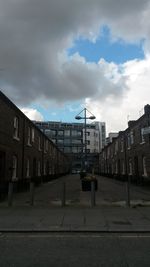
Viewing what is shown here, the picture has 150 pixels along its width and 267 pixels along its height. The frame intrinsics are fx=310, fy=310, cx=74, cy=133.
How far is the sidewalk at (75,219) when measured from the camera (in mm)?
9242

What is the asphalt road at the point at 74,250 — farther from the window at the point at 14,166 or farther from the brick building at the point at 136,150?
the brick building at the point at 136,150

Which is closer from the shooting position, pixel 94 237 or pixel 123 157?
pixel 94 237

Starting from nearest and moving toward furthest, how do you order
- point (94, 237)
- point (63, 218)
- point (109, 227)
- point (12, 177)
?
point (94, 237), point (109, 227), point (63, 218), point (12, 177)

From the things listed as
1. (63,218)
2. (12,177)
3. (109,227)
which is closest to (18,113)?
(12,177)

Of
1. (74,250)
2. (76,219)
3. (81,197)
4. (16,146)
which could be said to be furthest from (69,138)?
(74,250)

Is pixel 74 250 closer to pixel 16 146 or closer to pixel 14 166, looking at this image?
pixel 16 146

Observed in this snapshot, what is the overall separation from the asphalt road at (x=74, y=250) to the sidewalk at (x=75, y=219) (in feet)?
1.87

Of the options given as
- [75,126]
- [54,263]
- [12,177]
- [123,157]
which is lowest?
[54,263]

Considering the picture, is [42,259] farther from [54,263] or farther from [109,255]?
[109,255]

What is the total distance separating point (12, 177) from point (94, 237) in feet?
47.9

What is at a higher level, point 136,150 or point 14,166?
point 136,150

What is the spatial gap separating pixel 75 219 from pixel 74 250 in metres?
3.99

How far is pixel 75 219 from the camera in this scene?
35.6 ft

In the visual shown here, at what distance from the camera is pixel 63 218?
36.1ft
